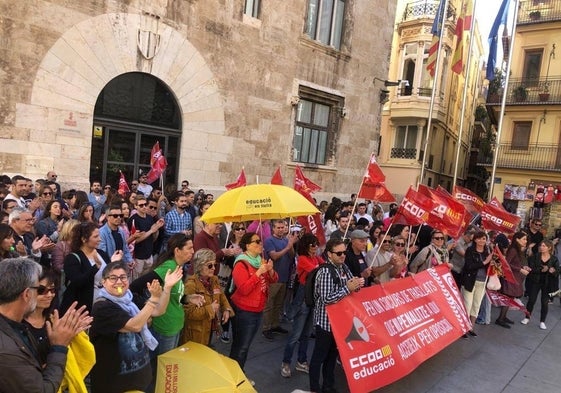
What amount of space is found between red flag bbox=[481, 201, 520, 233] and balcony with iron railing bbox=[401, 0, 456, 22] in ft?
72.1

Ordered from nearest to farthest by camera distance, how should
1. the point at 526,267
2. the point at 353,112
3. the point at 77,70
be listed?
the point at 526,267, the point at 77,70, the point at 353,112

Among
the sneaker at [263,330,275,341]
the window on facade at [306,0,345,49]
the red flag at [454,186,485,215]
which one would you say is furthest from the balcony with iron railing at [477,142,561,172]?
the sneaker at [263,330,275,341]

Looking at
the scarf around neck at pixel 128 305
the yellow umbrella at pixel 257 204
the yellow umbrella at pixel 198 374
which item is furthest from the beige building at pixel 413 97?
the scarf around neck at pixel 128 305

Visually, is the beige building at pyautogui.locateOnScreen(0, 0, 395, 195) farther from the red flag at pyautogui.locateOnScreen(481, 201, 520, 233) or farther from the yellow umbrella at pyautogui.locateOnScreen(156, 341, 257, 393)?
the yellow umbrella at pyautogui.locateOnScreen(156, 341, 257, 393)

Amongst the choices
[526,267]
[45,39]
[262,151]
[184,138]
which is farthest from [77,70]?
[526,267]

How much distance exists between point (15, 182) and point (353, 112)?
1268cm

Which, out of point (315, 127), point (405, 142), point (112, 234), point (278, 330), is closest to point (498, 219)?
point (278, 330)

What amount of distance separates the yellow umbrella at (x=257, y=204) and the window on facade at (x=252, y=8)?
9.74 m

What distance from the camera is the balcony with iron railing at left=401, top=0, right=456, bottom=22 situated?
27141 mm

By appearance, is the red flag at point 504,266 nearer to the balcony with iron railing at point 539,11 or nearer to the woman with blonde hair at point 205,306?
the woman with blonde hair at point 205,306

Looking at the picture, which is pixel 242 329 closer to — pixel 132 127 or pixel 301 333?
pixel 301 333

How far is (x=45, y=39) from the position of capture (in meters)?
9.73

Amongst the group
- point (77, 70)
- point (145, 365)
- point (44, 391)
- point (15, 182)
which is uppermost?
point (77, 70)

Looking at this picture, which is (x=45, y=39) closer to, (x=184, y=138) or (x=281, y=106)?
(x=184, y=138)
